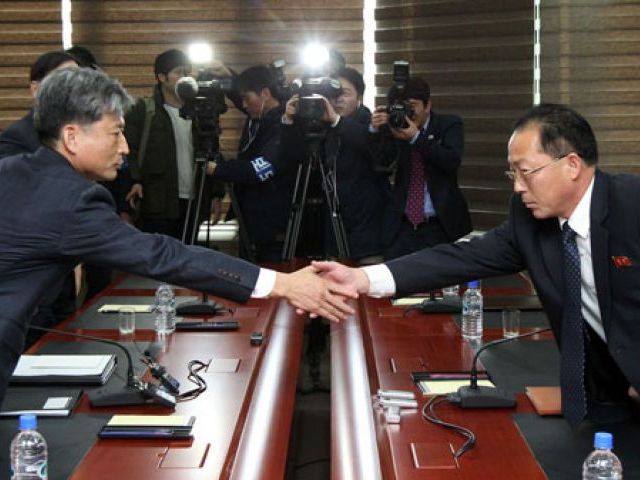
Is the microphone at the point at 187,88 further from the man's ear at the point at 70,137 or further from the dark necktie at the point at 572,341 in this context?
the dark necktie at the point at 572,341

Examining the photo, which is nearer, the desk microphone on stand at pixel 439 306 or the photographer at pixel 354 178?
the desk microphone on stand at pixel 439 306

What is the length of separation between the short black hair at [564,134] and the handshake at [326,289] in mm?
694

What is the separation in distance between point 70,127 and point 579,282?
4.01ft

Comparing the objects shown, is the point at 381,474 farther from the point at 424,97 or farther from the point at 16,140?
the point at 424,97

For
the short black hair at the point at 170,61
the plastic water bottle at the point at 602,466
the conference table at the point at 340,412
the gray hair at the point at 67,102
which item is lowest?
the conference table at the point at 340,412

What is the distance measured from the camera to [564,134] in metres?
2.38

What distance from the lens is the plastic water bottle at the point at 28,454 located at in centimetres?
187

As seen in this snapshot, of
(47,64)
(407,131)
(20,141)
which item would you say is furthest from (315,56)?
(20,141)

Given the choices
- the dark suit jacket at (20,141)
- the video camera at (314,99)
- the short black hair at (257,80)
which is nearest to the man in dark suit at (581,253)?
the dark suit jacket at (20,141)

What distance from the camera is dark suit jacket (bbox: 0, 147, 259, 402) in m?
2.18

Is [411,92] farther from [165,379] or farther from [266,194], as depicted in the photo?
[165,379]

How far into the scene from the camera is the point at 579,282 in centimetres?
233

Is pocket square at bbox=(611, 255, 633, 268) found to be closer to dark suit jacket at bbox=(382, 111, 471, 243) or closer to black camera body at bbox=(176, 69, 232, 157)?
dark suit jacket at bbox=(382, 111, 471, 243)

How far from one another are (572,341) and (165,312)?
1.35m
